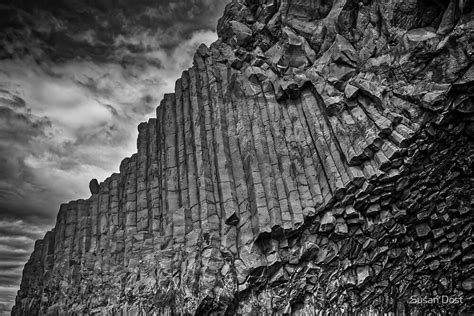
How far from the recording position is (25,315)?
18922mm

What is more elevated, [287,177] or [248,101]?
[248,101]

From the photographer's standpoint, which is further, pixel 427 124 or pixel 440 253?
pixel 440 253

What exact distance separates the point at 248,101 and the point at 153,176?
17.3ft

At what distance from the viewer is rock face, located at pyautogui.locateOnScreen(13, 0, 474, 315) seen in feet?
45.9

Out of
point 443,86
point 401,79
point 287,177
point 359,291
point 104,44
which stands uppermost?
point 104,44

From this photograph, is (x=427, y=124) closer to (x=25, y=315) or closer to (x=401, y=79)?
(x=401, y=79)

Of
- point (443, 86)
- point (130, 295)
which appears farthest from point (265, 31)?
point (130, 295)
